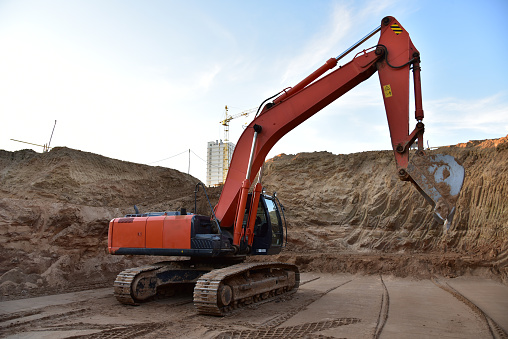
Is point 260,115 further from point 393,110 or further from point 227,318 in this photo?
point 227,318

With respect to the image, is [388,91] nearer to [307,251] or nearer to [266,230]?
[266,230]

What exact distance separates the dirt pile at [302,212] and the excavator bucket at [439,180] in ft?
26.6

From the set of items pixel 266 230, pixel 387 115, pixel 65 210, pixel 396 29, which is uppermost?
pixel 396 29

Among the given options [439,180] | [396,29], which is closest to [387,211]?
[396,29]

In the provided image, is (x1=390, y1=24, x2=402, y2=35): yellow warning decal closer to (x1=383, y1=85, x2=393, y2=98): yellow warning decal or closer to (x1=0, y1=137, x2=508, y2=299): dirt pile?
(x1=383, y1=85, x2=393, y2=98): yellow warning decal

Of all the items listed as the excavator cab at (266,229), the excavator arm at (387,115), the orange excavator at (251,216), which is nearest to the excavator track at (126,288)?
the orange excavator at (251,216)

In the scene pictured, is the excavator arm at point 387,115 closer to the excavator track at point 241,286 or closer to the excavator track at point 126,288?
the excavator track at point 241,286

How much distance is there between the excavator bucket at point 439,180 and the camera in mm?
5238

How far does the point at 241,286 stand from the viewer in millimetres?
6547

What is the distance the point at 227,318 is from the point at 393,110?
179 inches

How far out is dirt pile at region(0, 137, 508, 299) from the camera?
1046 cm

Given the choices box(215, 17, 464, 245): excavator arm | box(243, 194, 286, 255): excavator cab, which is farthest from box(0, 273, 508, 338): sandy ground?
box(215, 17, 464, 245): excavator arm

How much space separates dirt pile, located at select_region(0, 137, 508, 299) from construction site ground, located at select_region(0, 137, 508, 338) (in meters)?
0.05

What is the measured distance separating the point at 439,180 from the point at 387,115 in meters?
1.60
